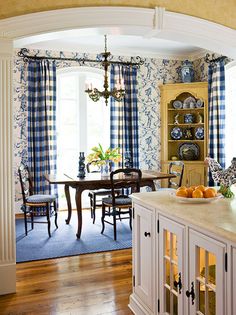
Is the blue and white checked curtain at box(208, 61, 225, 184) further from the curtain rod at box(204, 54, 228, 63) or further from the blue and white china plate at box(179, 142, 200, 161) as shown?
the blue and white china plate at box(179, 142, 200, 161)

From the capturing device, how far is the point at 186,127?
695cm

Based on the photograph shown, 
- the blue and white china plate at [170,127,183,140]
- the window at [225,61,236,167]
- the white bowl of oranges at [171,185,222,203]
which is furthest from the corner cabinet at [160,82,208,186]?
the white bowl of oranges at [171,185,222,203]

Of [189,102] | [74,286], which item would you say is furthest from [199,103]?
[74,286]

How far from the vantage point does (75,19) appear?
315 cm

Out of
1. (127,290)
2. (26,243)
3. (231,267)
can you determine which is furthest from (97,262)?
(231,267)

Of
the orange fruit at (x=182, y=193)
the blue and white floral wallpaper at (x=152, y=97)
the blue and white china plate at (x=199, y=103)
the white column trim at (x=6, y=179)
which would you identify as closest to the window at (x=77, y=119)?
the blue and white floral wallpaper at (x=152, y=97)

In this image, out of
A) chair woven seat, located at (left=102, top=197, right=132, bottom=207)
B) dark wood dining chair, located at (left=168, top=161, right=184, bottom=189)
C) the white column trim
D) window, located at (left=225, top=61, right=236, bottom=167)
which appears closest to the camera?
the white column trim

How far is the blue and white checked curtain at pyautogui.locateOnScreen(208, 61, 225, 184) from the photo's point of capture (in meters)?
6.11

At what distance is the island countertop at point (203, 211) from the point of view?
5.61 feet

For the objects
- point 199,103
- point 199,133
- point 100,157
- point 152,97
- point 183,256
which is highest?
point 152,97

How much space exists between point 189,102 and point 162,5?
11.7 ft

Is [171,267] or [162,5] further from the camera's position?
[162,5]

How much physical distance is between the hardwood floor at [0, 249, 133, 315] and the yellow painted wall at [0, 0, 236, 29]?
97.6 inches

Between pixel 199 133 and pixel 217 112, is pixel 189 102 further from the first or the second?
pixel 217 112
